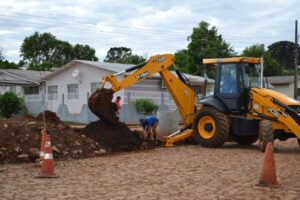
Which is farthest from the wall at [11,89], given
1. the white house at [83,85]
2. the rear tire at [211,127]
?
the rear tire at [211,127]

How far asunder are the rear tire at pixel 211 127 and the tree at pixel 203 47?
35.1 m

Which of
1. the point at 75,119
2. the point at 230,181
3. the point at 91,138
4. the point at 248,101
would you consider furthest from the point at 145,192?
the point at 75,119

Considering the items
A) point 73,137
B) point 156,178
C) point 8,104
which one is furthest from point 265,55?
point 156,178

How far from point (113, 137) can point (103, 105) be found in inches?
42.1

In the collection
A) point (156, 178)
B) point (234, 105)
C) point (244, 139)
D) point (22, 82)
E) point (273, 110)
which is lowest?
point (156, 178)

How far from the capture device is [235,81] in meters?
16.4

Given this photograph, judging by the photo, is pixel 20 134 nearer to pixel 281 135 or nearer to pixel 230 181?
pixel 230 181

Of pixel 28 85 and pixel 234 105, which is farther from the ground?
pixel 28 85

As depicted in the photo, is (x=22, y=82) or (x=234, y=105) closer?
(x=234, y=105)

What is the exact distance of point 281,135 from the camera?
16.0m

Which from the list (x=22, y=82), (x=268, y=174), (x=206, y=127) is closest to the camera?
(x=268, y=174)

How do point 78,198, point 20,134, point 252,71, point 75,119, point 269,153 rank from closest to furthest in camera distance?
1. point 78,198
2. point 269,153
3. point 20,134
4. point 252,71
5. point 75,119

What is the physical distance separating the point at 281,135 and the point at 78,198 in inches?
377

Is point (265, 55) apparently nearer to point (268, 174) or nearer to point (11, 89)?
point (11, 89)
